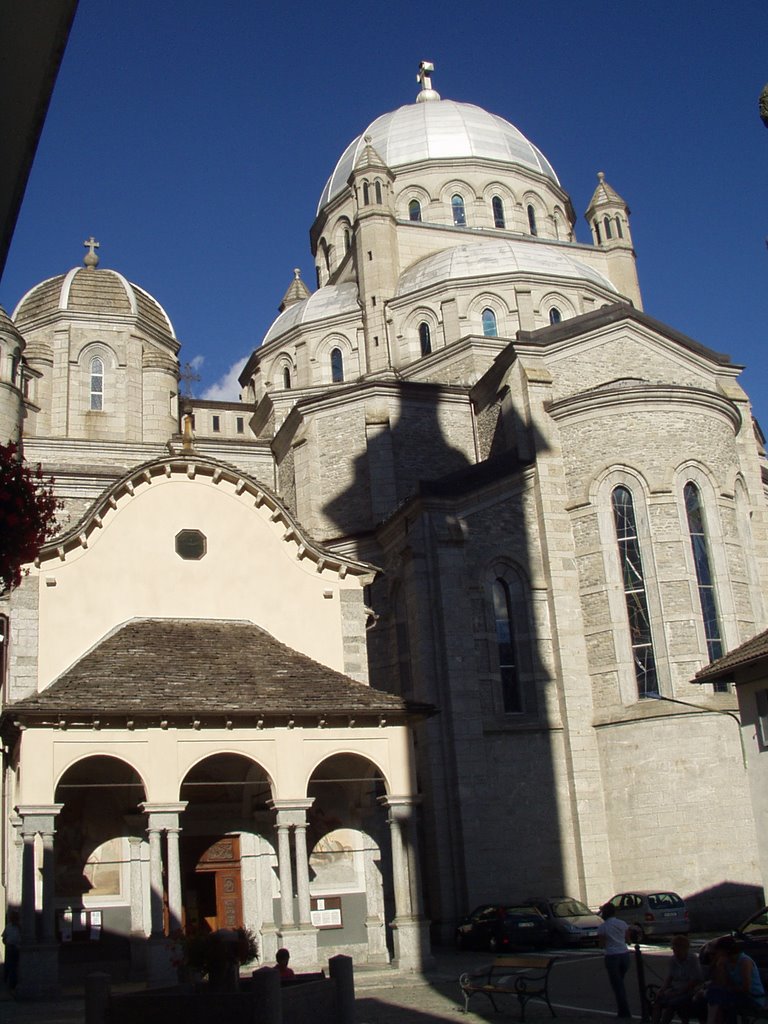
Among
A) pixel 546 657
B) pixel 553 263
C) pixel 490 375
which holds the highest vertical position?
pixel 553 263

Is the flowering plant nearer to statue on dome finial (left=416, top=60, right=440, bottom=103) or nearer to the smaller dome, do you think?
the smaller dome

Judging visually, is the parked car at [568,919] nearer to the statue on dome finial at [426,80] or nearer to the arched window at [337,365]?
the arched window at [337,365]

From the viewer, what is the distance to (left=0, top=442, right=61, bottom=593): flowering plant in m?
8.58

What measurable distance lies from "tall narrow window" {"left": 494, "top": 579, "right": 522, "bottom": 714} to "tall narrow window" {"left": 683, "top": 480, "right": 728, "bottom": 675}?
5092 mm

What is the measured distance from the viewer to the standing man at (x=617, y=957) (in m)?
13.8

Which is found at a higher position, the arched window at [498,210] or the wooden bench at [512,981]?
the arched window at [498,210]

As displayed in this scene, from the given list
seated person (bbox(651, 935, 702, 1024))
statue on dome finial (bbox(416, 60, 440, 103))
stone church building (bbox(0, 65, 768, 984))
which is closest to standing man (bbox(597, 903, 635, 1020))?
seated person (bbox(651, 935, 702, 1024))

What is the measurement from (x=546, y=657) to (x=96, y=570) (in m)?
12.7

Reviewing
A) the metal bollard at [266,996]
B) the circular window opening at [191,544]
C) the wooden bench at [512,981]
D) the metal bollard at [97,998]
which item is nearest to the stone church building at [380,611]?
the circular window opening at [191,544]

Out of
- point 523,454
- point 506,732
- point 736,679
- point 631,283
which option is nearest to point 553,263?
point 631,283

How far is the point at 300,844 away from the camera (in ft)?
66.6

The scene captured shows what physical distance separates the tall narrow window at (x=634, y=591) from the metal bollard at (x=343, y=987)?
17868 mm

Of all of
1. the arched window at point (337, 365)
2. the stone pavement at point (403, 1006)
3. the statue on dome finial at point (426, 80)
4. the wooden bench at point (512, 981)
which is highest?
the statue on dome finial at point (426, 80)

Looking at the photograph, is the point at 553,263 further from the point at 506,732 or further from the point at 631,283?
the point at 506,732
